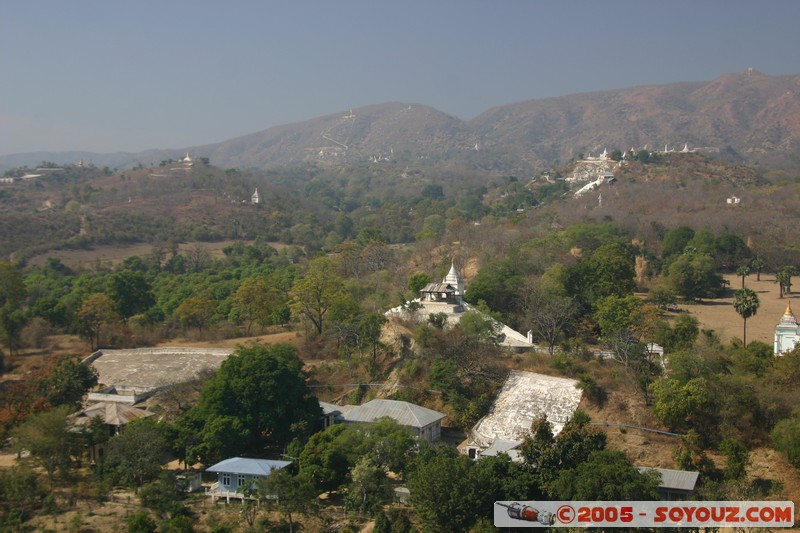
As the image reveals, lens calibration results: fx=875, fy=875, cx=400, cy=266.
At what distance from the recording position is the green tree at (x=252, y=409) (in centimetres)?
2828

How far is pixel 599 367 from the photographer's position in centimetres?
3114

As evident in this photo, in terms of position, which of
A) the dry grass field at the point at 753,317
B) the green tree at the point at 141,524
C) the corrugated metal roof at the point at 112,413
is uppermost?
the corrugated metal roof at the point at 112,413

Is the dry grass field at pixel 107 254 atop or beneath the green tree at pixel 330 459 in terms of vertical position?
atop

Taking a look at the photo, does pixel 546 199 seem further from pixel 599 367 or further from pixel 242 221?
pixel 599 367

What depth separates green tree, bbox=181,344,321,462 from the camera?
92.8ft

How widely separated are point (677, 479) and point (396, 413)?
30.7 feet

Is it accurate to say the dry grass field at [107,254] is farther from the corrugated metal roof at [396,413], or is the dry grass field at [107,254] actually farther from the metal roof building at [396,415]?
the corrugated metal roof at [396,413]

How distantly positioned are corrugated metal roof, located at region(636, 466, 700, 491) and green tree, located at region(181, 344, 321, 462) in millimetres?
11423

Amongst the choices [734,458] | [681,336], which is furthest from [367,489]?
[681,336]

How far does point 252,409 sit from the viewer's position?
2908cm

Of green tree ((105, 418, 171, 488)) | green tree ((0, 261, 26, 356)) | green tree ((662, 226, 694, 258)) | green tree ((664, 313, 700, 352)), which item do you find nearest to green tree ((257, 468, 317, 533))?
green tree ((105, 418, 171, 488))

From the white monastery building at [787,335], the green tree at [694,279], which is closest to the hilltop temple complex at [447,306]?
the white monastery building at [787,335]

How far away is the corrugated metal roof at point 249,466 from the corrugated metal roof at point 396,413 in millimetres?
3645

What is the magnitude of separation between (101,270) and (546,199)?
5013 centimetres
